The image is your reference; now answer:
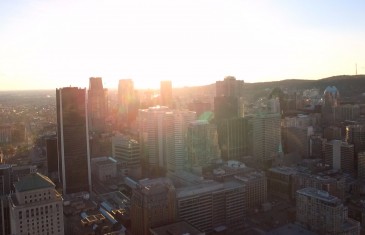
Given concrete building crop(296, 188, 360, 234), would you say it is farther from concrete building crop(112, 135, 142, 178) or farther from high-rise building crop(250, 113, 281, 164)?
concrete building crop(112, 135, 142, 178)

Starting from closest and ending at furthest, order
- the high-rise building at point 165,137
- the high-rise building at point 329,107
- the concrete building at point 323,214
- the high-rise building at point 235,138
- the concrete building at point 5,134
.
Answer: the concrete building at point 323,214 → the high-rise building at point 165,137 → the high-rise building at point 235,138 → the concrete building at point 5,134 → the high-rise building at point 329,107

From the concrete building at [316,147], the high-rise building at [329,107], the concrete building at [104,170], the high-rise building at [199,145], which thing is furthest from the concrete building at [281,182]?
the high-rise building at [329,107]

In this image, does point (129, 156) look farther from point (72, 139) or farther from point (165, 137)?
point (72, 139)

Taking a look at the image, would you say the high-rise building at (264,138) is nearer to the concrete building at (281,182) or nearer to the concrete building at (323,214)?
the concrete building at (281,182)

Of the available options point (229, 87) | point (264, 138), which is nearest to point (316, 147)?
point (264, 138)

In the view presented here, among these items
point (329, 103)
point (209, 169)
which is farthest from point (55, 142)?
point (329, 103)

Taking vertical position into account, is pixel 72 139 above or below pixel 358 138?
above

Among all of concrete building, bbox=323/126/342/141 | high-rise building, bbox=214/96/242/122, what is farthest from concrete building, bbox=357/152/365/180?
high-rise building, bbox=214/96/242/122
